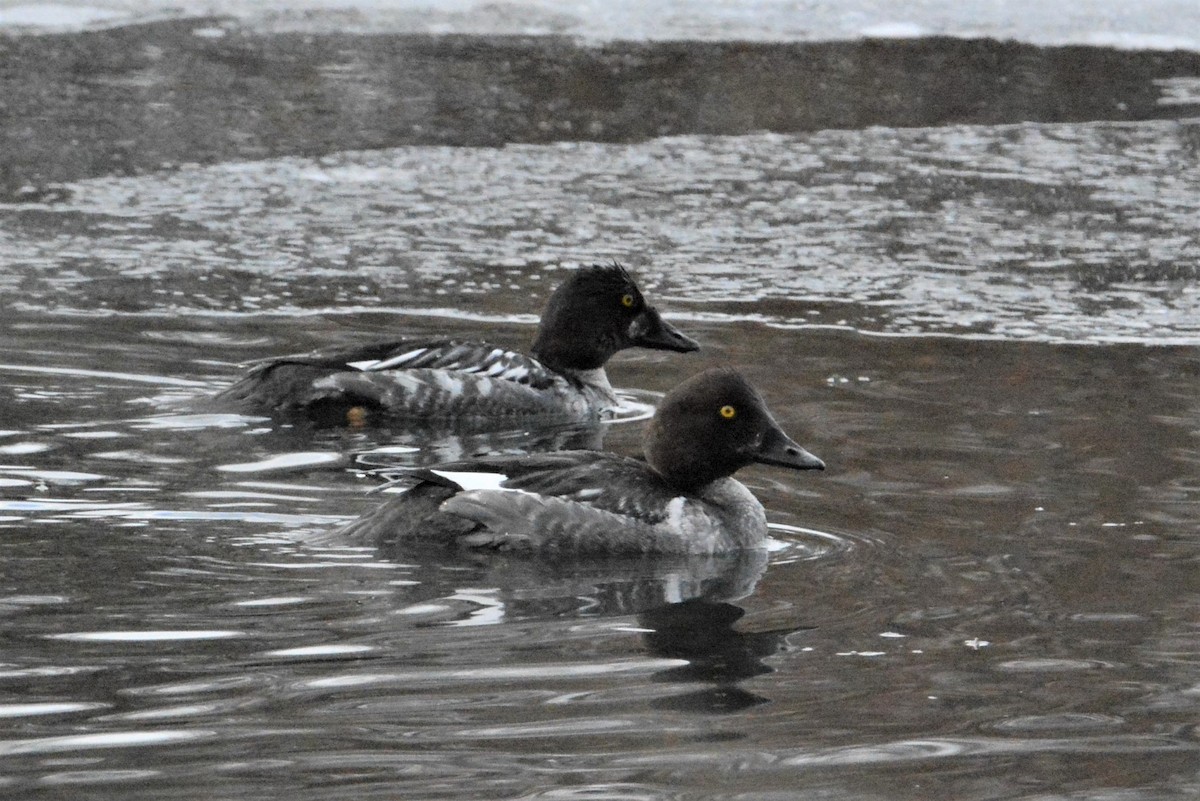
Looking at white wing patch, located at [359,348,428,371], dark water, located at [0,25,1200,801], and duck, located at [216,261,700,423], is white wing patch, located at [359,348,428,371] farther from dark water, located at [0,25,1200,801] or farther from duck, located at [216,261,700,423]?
dark water, located at [0,25,1200,801]

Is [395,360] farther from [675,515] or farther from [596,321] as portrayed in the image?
[675,515]

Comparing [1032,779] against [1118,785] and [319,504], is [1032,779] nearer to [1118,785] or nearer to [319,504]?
→ [1118,785]

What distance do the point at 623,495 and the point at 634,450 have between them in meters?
1.51

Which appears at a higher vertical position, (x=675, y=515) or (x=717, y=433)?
(x=717, y=433)

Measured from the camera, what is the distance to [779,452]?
6684 millimetres

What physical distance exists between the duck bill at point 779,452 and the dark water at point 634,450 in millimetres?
207

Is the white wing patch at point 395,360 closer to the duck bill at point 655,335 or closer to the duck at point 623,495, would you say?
the duck bill at point 655,335

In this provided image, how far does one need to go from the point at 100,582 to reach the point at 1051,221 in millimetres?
7068

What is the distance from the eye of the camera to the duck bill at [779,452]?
6.65 m

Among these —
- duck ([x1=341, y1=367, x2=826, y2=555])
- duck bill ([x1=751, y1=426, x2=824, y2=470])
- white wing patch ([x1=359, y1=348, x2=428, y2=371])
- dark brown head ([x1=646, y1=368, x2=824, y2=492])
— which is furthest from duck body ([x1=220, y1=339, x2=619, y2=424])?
duck bill ([x1=751, y1=426, x2=824, y2=470])

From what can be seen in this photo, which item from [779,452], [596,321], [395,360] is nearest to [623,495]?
[779,452]

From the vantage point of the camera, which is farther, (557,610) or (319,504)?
(319,504)

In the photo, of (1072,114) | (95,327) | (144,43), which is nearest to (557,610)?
(95,327)

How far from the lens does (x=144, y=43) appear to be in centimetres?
1548
